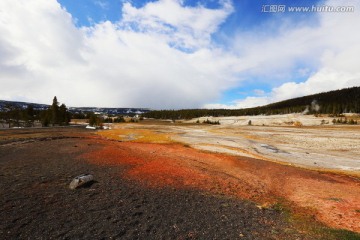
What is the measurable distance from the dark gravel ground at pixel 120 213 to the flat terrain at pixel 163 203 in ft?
0.14

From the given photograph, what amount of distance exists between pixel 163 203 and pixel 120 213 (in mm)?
2903

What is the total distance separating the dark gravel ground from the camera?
34.5 ft

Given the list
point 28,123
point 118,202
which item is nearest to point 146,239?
point 118,202

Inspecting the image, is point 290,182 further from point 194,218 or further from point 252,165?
point 194,218

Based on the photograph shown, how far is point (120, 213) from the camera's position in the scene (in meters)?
12.4

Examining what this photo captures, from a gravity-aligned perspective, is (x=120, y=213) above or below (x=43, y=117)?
below

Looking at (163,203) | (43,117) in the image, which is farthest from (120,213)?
(43,117)

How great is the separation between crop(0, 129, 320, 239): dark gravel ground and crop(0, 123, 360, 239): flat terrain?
0.14 ft

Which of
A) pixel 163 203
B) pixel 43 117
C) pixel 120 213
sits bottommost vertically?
pixel 163 203

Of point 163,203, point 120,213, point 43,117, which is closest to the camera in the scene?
point 120,213

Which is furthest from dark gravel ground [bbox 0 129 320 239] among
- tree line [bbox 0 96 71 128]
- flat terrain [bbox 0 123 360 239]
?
tree line [bbox 0 96 71 128]

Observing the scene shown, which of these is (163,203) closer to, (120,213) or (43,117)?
(120,213)

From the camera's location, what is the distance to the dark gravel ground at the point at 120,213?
34.5 ft

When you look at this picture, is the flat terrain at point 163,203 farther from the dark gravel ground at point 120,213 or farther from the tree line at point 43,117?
the tree line at point 43,117
